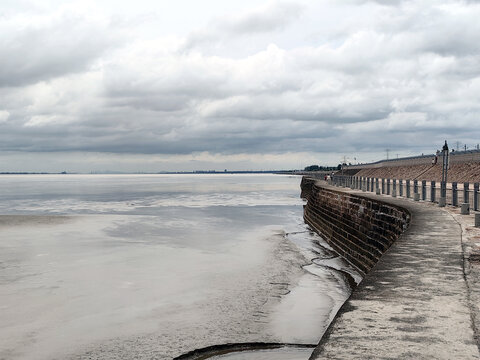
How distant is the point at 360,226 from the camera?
74.4 feet

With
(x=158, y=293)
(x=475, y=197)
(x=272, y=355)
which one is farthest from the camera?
(x=475, y=197)

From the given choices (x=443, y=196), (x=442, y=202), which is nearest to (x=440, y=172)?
(x=443, y=196)

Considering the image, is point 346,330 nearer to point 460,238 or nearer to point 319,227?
point 460,238

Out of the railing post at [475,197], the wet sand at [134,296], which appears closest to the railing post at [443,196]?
the railing post at [475,197]

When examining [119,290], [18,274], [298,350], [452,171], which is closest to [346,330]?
[298,350]

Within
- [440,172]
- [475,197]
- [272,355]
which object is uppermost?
[440,172]

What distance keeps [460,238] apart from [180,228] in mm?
24441

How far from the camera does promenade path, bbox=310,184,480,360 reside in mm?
4684

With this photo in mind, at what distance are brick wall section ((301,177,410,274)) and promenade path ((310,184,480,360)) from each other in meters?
8.68

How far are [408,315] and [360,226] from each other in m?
17.3

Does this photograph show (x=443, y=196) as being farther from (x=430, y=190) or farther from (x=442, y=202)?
(x=430, y=190)

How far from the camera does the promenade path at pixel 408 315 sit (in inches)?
184

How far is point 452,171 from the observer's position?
61125 millimetres

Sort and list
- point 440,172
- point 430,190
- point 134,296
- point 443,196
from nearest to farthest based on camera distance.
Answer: point 134,296
point 443,196
point 430,190
point 440,172
